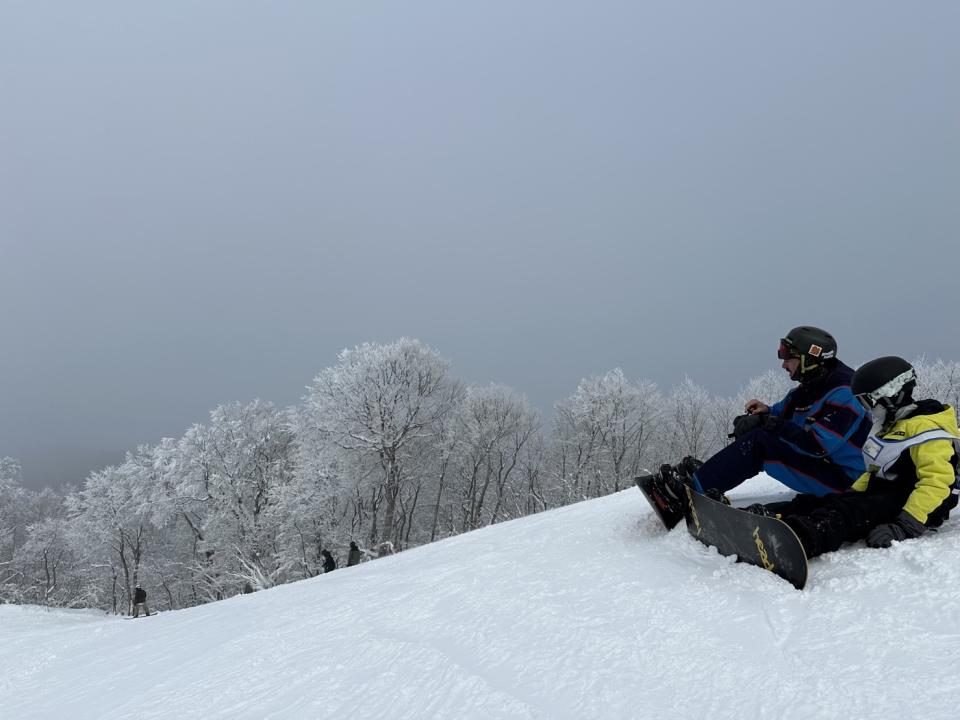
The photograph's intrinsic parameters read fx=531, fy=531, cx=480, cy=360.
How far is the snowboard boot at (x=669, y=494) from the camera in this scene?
3662 millimetres

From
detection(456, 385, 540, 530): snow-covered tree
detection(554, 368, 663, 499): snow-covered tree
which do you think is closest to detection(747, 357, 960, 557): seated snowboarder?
detection(456, 385, 540, 530): snow-covered tree

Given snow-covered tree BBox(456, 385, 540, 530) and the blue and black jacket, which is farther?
snow-covered tree BBox(456, 385, 540, 530)

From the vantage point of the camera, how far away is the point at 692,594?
8.65 ft

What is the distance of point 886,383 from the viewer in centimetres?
284

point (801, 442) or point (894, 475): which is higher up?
point (801, 442)

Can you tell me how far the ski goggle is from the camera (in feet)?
11.8

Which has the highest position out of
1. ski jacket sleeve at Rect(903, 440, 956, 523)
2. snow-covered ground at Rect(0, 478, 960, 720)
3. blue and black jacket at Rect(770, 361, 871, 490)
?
blue and black jacket at Rect(770, 361, 871, 490)

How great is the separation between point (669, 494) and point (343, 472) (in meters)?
22.9

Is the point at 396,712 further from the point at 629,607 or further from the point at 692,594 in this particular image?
the point at 692,594

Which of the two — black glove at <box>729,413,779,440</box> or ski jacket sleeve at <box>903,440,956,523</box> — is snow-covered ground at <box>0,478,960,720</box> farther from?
black glove at <box>729,413,779,440</box>

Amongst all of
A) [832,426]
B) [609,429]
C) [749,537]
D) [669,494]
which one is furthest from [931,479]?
[609,429]

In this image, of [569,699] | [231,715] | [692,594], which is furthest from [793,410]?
[231,715]

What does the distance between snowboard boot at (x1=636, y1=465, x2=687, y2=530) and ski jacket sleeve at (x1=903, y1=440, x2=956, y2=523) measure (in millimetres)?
1245

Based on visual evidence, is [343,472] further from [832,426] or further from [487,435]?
[832,426]
